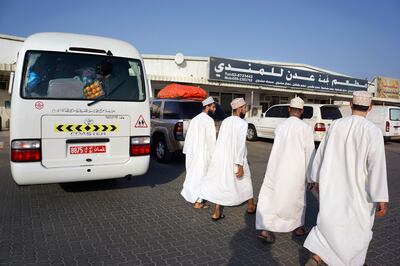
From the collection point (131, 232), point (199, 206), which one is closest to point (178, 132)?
point (199, 206)

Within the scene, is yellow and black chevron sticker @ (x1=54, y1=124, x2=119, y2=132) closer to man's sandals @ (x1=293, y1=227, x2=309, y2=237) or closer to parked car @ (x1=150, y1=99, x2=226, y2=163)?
man's sandals @ (x1=293, y1=227, x2=309, y2=237)

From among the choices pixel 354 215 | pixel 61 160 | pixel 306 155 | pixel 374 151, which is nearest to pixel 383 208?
pixel 354 215

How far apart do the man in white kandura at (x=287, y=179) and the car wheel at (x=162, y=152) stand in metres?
5.06

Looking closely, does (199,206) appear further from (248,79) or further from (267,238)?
(248,79)

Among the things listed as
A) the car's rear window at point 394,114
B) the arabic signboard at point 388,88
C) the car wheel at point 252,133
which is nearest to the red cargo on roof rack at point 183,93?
the car wheel at point 252,133

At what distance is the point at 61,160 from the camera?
499 centimetres

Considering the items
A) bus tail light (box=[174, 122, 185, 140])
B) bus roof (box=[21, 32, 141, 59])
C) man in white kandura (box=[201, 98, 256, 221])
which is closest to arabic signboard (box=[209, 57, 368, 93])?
bus tail light (box=[174, 122, 185, 140])

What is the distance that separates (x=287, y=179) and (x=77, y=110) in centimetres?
321

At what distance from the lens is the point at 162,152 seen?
9.12 m

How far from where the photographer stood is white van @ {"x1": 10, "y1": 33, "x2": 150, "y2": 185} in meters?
4.77

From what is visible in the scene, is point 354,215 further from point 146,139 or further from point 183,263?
point 146,139

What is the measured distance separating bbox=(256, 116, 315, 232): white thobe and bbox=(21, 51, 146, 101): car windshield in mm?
2674

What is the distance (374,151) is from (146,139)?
3.61 meters

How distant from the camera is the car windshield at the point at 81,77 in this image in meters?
4.94
